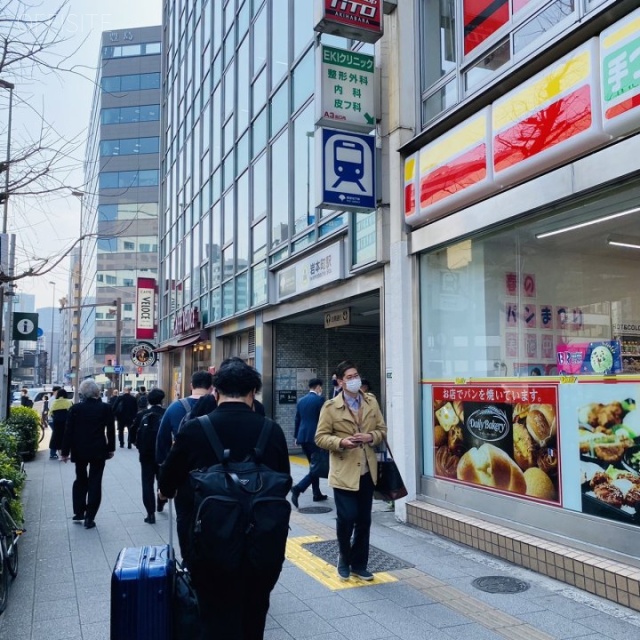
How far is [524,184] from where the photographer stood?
6.20m

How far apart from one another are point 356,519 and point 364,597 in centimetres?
64

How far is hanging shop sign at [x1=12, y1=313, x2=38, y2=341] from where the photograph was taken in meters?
12.9

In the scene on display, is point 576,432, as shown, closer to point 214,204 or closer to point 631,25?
point 631,25

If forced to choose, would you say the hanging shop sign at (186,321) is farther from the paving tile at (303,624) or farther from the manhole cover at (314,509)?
the paving tile at (303,624)

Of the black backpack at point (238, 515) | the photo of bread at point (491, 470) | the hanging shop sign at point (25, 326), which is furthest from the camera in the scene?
the hanging shop sign at point (25, 326)

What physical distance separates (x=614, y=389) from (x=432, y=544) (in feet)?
8.99

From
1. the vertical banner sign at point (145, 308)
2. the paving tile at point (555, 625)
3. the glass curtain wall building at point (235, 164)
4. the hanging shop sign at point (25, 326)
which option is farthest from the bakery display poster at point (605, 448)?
the vertical banner sign at point (145, 308)

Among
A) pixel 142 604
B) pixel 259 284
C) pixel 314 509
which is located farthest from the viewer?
pixel 259 284

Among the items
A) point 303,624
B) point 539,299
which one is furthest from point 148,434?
point 539,299

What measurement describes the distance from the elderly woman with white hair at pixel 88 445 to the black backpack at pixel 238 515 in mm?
5152

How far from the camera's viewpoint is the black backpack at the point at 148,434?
8.20m

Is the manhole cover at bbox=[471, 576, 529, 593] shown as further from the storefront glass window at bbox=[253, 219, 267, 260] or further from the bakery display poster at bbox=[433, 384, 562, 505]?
the storefront glass window at bbox=[253, 219, 267, 260]

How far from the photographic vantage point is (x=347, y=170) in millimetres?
8508

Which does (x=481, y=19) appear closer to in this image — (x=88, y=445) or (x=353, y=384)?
(x=353, y=384)
